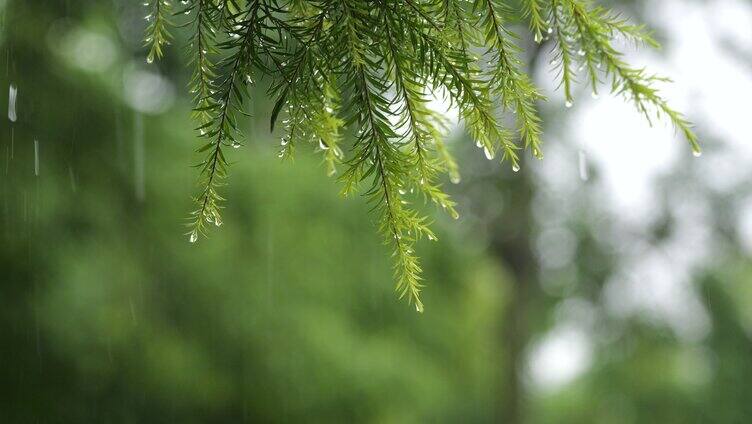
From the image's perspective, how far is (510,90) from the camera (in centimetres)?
110

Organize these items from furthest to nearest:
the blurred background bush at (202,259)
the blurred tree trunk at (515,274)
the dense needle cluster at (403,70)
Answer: the blurred tree trunk at (515,274)
the blurred background bush at (202,259)
the dense needle cluster at (403,70)

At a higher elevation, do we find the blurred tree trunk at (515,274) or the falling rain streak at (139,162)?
the falling rain streak at (139,162)

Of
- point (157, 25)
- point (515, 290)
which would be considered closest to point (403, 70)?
point (157, 25)

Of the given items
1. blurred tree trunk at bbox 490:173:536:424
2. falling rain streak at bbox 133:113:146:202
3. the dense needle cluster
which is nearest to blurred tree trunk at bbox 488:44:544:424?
blurred tree trunk at bbox 490:173:536:424

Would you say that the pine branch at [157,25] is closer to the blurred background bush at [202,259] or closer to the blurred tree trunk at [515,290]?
the blurred background bush at [202,259]

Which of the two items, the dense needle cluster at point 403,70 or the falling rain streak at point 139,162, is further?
the falling rain streak at point 139,162

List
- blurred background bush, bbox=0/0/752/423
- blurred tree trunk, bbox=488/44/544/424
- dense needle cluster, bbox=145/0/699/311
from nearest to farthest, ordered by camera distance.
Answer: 1. dense needle cluster, bbox=145/0/699/311
2. blurred background bush, bbox=0/0/752/423
3. blurred tree trunk, bbox=488/44/544/424

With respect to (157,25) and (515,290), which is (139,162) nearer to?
(515,290)

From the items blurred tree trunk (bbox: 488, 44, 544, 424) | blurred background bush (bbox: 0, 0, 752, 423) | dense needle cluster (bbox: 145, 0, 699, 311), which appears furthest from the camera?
blurred tree trunk (bbox: 488, 44, 544, 424)

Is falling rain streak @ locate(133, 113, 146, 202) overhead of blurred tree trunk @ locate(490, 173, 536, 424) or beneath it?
overhead

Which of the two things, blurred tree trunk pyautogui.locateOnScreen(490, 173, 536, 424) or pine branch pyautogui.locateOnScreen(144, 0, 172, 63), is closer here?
pine branch pyautogui.locateOnScreen(144, 0, 172, 63)

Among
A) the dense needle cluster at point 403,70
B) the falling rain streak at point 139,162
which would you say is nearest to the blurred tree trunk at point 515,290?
the falling rain streak at point 139,162

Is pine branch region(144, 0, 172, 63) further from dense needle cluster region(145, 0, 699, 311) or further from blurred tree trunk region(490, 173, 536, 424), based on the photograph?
blurred tree trunk region(490, 173, 536, 424)

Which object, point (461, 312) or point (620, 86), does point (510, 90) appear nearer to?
point (620, 86)
